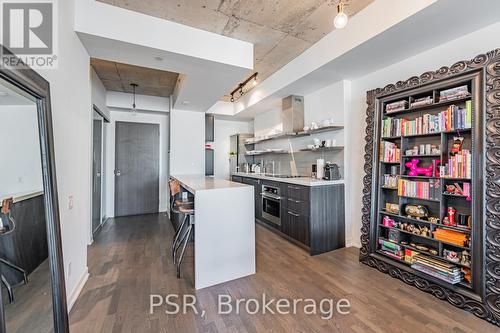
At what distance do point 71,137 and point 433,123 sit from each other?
349cm

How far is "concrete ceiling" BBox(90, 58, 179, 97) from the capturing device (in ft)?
11.8

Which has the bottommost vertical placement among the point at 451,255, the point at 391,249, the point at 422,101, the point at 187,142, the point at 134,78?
the point at 391,249

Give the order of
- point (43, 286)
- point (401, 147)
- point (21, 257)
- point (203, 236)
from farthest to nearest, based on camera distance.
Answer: point (401, 147) < point (203, 236) < point (43, 286) < point (21, 257)

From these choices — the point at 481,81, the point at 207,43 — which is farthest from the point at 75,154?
the point at 481,81

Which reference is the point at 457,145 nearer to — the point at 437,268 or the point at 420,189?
the point at 420,189

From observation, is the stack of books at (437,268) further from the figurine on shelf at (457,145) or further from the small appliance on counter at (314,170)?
the small appliance on counter at (314,170)

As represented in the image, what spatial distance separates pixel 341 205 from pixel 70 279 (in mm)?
3302

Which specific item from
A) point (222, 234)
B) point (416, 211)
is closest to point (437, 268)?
point (416, 211)

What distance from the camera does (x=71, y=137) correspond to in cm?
203

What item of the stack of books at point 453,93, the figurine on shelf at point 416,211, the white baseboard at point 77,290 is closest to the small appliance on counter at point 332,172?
the figurine on shelf at point 416,211

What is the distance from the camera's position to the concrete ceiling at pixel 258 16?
2.21 m

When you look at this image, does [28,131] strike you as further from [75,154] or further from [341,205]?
[341,205]

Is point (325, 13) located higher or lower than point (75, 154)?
higher

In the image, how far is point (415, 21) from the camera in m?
2.01
